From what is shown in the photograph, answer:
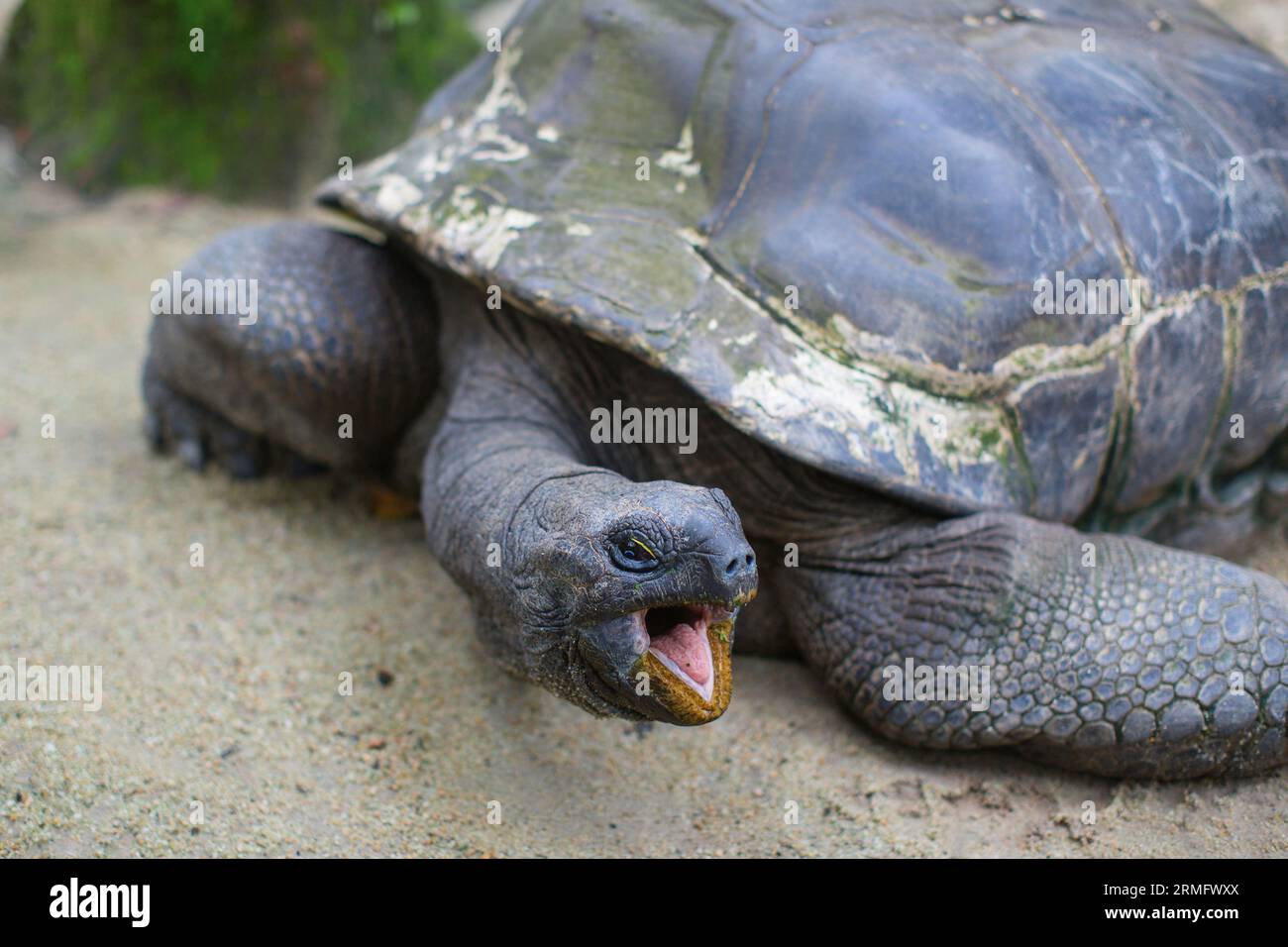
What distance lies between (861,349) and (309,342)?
158 cm

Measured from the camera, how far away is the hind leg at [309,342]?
11.0ft

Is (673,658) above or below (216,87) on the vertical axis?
A: above

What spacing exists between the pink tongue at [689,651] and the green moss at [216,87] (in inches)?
188

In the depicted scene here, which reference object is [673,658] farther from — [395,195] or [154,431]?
[154,431]

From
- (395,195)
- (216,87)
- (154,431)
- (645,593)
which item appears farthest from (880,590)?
(216,87)

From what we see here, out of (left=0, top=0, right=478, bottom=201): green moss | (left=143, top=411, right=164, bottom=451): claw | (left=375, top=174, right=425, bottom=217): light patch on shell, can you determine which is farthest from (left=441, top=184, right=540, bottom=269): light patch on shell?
(left=0, top=0, right=478, bottom=201): green moss

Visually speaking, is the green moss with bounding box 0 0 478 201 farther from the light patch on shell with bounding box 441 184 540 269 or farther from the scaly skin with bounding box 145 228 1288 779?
the scaly skin with bounding box 145 228 1288 779

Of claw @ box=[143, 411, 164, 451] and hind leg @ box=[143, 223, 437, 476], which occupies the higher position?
hind leg @ box=[143, 223, 437, 476]

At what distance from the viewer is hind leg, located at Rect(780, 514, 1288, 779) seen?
8.59 ft

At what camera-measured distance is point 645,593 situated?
2.07 metres

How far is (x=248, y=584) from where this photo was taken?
329 cm

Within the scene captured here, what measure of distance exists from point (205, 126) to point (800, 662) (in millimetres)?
4589

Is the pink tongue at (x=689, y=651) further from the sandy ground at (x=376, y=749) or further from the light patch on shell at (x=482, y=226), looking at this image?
the light patch on shell at (x=482, y=226)
